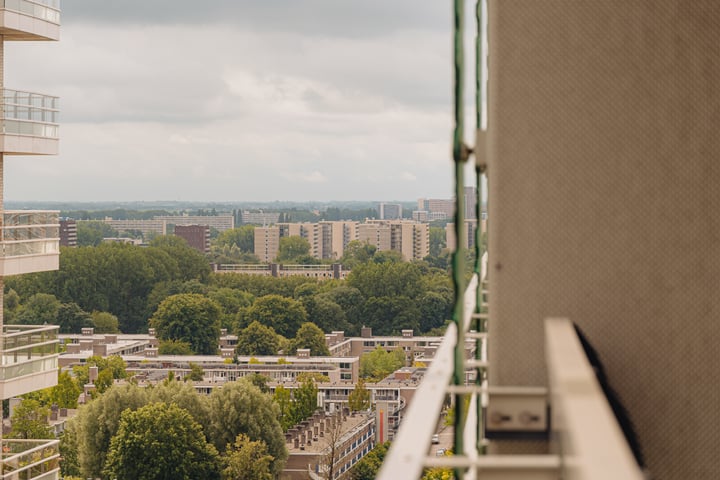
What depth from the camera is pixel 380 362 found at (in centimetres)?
4819

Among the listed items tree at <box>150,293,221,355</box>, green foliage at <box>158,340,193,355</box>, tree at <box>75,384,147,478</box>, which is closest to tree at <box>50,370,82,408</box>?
tree at <box>75,384,147,478</box>

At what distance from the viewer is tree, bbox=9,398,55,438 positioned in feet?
92.3

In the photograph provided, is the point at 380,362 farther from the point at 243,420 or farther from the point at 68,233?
the point at 68,233

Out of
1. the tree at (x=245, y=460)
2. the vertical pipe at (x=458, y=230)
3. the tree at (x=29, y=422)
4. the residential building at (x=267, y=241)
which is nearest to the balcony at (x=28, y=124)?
the vertical pipe at (x=458, y=230)

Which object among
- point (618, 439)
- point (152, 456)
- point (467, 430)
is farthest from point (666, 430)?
point (152, 456)

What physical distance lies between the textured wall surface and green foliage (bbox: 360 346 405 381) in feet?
150

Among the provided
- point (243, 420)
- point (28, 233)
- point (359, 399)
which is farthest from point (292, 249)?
point (28, 233)

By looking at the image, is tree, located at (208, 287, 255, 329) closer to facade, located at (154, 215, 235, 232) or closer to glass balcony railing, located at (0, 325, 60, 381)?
glass balcony railing, located at (0, 325, 60, 381)

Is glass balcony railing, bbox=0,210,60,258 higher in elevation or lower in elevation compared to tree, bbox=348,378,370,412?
higher

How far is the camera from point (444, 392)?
3.73 feet

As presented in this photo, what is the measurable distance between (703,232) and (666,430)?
10.1 inches

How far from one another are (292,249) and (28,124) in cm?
7217

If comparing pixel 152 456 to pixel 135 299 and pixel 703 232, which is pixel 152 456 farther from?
pixel 135 299

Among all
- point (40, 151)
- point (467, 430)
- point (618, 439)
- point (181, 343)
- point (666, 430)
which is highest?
point (40, 151)
